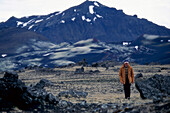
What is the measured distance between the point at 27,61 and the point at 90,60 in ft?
78.7

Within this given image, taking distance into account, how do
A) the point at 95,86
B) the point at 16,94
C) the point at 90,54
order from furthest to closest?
the point at 90,54 < the point at 95,86 < the point at 16,94

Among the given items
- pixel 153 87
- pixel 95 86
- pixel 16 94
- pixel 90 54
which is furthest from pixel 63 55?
pixel 16 94

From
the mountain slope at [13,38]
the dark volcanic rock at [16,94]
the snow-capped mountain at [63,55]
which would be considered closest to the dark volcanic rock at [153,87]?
the dark volcanic rock at [16,94]

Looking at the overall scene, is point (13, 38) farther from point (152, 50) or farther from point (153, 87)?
point (153, 87)

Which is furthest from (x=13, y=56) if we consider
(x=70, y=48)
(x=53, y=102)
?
(x=53, y=102)

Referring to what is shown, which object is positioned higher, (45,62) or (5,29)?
(5,29)

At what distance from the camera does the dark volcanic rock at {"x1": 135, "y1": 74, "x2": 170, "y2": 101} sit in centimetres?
1451

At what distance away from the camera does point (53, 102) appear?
13.5m

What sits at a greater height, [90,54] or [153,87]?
[90,54]

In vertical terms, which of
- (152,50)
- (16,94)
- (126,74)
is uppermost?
(152,50)

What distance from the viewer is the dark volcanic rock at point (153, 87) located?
1451cm

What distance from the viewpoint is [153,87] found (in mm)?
15172

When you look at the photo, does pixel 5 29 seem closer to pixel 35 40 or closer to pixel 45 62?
pixel 35 40

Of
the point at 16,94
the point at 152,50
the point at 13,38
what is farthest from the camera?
the point at 13,38
